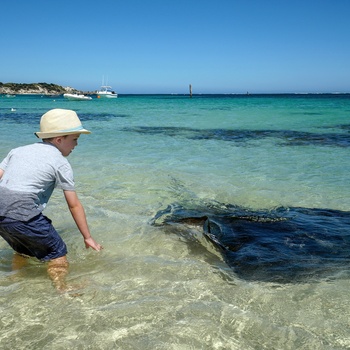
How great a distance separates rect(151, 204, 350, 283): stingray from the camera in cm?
356

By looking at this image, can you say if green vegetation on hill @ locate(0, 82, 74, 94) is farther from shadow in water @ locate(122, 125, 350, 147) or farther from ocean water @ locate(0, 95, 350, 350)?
ocean water @ locate(0, 95, 350, 350)

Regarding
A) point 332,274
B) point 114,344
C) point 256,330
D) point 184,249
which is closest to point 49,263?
point 114,344

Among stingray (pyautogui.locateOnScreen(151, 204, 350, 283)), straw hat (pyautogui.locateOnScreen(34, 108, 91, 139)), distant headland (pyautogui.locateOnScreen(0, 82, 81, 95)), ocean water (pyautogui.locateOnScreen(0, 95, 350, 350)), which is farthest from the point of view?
distant headland (pyautogui.locateOnScreen(0, 82, 81, 95))

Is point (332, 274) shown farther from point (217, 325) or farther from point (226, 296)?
point (217, 325)

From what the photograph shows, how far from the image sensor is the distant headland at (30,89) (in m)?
114

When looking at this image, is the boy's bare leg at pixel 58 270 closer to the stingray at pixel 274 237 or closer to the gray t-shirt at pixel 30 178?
the gray t-shirt at pixel 30 178

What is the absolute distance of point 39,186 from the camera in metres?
3.03

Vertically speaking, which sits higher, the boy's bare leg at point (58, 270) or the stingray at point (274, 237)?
the boy's bare leg at point (58, 270)

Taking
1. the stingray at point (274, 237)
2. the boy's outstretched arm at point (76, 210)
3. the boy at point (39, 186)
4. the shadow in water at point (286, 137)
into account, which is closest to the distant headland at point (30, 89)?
the shadow in water at point (286, 137)

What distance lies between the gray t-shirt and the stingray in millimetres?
1926

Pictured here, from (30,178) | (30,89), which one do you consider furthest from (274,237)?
(30,89)

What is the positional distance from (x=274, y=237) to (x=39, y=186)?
→ 281cm

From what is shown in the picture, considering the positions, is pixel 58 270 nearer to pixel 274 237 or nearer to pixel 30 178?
pixel 30 178

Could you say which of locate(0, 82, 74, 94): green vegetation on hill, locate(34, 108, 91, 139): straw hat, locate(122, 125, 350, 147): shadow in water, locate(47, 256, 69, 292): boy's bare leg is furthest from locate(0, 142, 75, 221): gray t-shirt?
locate(0, 82, 74, 94): green vegetation on hill
